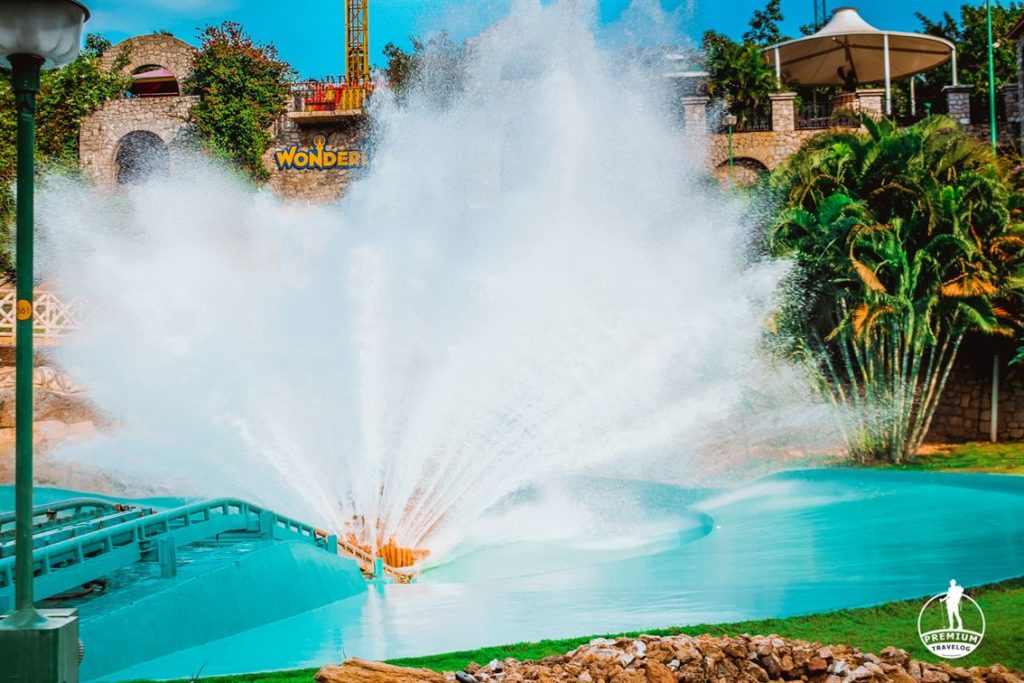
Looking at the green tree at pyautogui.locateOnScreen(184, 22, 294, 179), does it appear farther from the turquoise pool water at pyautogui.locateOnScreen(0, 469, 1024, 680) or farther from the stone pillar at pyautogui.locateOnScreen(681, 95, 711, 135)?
the turquoise pool water at pyautogui.locateOnScreen(0, 469, 1024, 680)

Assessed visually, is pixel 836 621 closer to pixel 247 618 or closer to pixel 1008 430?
pixel 247 618

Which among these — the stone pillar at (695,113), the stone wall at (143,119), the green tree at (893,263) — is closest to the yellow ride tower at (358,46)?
the stone wall at (143,119)

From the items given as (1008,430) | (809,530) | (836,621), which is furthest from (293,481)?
(1008,430)

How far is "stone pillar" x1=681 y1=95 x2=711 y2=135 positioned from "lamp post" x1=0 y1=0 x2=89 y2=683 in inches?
1048

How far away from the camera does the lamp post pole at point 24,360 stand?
472 centimetres

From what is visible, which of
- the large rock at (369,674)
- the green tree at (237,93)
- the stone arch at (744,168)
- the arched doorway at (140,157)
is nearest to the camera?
the large rock at (369,674)

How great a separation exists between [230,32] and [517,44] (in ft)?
48.8

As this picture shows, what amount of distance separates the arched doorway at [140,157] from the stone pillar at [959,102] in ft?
76.6

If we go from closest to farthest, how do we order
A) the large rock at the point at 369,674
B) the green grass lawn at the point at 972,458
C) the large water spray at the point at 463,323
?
the large rock at the point at 369,674 < the large water spray at the point at 463,323 < the green grass lawn at the point at 972,458

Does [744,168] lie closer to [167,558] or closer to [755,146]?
[755,146]

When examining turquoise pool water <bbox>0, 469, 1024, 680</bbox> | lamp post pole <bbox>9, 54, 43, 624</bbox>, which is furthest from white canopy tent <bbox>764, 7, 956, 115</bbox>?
lamp post pole <bbox>9, 54, 43, 624</bbox>

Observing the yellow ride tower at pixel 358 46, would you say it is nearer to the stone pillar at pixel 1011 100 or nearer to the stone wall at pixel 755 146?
the stone wall at pixel 755 146

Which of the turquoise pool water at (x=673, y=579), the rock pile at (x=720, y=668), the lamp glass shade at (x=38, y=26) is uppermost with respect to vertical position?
the lamp glass shade at (x=38, y=26)

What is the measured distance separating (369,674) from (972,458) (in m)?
18.8
